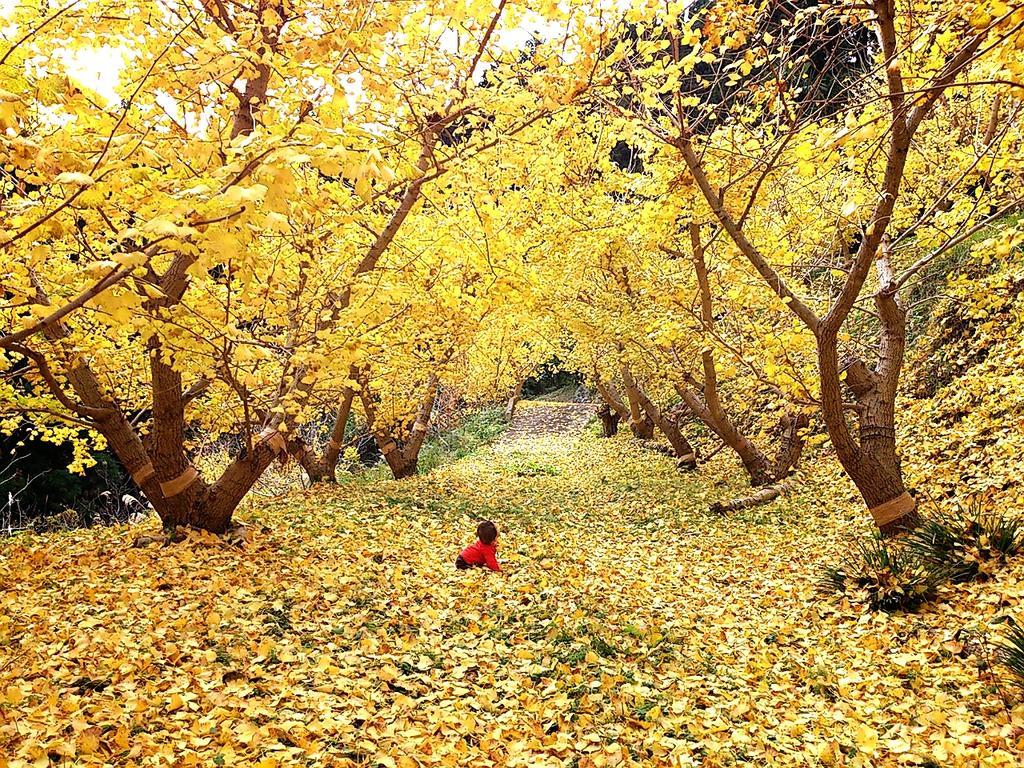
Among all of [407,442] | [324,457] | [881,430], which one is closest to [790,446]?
[881,430]

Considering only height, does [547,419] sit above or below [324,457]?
below

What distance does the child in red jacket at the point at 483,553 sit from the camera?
691 centimetres

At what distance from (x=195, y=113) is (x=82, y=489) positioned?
12201 millimetres

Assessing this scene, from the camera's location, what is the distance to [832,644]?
4949 mm

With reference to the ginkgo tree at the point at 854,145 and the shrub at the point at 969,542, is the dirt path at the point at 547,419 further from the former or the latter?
the shrub at the point at 969,542

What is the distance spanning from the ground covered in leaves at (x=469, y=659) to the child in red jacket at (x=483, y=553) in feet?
0.58

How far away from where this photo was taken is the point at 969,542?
5332 mm

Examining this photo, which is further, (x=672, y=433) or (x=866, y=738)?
(x=672, y=433)

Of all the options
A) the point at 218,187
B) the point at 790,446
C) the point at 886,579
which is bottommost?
the point at 886,579

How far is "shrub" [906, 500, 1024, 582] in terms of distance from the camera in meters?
5.10

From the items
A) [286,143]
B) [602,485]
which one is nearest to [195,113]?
[286,143]

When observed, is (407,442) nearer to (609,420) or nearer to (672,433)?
(672,433)

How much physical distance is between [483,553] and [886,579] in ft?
12.4

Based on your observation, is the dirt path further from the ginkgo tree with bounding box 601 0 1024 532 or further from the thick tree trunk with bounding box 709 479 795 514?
the ginkgo tree with bounding box 601 0 1024 532
